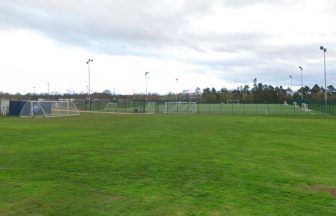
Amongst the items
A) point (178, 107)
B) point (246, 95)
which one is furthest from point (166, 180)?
point (246, 95)

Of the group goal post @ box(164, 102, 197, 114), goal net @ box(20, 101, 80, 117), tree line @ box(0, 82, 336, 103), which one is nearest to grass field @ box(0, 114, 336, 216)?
goal net @ box(20, 101, 80, 117)

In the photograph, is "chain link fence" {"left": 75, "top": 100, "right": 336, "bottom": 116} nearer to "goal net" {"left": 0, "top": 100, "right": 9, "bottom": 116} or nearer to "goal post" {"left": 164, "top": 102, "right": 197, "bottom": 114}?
"goal post" {"left": 164, "top": 102, "right": 197, "bottom": 114}

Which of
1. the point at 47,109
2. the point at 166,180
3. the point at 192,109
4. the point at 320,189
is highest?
the point at 47,109

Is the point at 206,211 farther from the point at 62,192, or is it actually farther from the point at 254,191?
the point at 62,192

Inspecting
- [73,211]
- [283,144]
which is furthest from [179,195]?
[283,144]

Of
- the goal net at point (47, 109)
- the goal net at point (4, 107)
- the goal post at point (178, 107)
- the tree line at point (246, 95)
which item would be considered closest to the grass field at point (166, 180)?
the goal net at point (47, 109)

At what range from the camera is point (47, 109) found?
54656 mm

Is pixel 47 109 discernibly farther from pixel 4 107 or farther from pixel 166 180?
pixel 166 180

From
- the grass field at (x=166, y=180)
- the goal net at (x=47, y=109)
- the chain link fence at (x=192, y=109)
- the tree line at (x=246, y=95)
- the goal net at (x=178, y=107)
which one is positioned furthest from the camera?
the tree line at (x=246, y=95)

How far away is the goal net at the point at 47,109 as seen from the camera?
51638mm

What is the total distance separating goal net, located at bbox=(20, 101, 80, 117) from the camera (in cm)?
5164

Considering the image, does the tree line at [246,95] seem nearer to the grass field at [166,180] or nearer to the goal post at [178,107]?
the goal post at [178,107]

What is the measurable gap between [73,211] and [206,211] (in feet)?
8.06

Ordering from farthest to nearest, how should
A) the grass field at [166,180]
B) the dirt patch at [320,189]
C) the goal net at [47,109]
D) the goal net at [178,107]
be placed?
the goal net at [178,107] < the goal net at [47,109] < the dirt patch at [320,189] < the grass field at [166,180]
